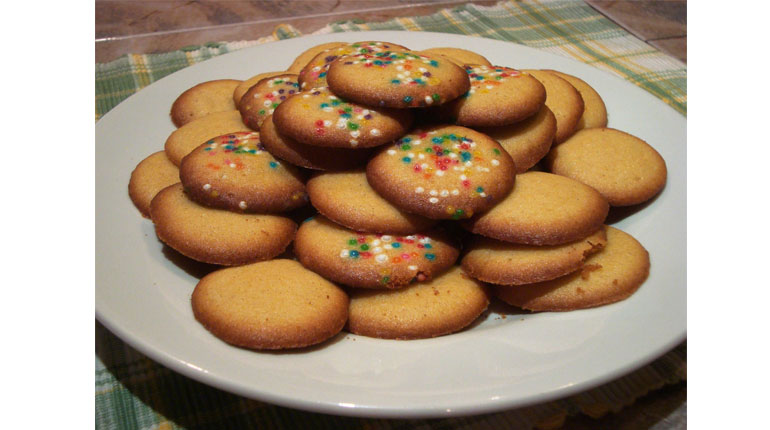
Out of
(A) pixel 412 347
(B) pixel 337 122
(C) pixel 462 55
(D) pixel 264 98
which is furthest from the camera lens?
(C) pixel 462 55

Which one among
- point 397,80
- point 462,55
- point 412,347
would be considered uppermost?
point 397,80

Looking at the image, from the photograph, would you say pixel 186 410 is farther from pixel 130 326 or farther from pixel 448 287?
pixel 448 287

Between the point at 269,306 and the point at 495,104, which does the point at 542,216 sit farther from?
the point at 269,306

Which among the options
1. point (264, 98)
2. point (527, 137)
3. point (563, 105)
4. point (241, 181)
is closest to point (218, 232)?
point (241, 181)

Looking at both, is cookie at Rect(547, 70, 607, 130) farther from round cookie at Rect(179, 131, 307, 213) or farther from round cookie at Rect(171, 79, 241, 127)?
round cookie at Rect(171, 79, 241, 127)

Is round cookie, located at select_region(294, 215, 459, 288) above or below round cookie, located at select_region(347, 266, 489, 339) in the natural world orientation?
above

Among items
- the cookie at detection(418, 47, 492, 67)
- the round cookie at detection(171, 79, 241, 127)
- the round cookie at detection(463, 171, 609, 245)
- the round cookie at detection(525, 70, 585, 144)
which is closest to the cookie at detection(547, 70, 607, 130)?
the round cookie at detection(525, 70, 585, 144)

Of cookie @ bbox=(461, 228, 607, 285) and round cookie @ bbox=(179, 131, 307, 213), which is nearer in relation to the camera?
cookie @ bbox=(461, 228, 607, 285)

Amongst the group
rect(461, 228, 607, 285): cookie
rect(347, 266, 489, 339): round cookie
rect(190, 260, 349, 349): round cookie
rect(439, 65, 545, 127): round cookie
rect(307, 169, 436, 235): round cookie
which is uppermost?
rect(439, 65, 545, 127): round cookie
